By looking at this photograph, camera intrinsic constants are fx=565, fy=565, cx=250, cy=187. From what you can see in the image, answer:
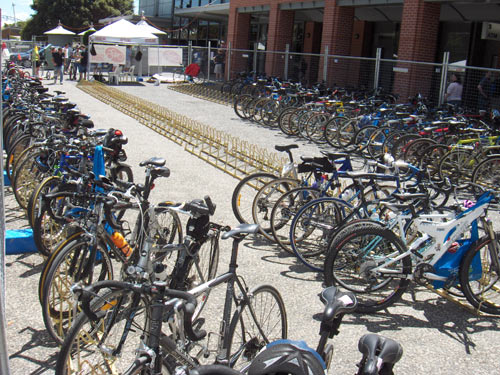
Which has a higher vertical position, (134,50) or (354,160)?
(134,50)

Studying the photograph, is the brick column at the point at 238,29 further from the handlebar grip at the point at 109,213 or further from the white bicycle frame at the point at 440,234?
the handlebar grip at the point at 109,213

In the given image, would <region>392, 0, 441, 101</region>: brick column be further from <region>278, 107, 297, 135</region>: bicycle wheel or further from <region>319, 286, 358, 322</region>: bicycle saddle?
<region>319, 286, 358, 322</region>: bicycle saddle

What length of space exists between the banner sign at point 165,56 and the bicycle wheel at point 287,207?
858 inches

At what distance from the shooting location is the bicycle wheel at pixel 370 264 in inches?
183

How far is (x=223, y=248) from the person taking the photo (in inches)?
234

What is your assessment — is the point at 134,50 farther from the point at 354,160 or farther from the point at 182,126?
the point at 354,160

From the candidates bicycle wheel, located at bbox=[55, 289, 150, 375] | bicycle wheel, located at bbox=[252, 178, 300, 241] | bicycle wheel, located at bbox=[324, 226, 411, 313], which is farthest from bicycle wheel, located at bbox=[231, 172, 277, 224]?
bicycle wheel, located at bbox=[55, 289, 150, 375]

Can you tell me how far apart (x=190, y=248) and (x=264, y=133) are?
10.2 meters

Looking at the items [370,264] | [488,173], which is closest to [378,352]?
[370,264]

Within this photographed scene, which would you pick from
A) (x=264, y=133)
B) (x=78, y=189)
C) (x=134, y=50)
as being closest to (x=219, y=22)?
(x=134, y=50)

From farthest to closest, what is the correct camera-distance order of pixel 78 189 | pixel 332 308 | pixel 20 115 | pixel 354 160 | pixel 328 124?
pixel 328 124
pixel 354 160
pixel 20 115
pixel 78 189
pixel 332 308

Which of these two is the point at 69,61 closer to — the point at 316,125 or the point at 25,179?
the point at 316,125

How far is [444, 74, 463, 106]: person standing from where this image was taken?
13773 mm

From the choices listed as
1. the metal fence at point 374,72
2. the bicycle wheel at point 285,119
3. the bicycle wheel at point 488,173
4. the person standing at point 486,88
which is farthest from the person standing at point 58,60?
the bicycle wheel at point 488,173
